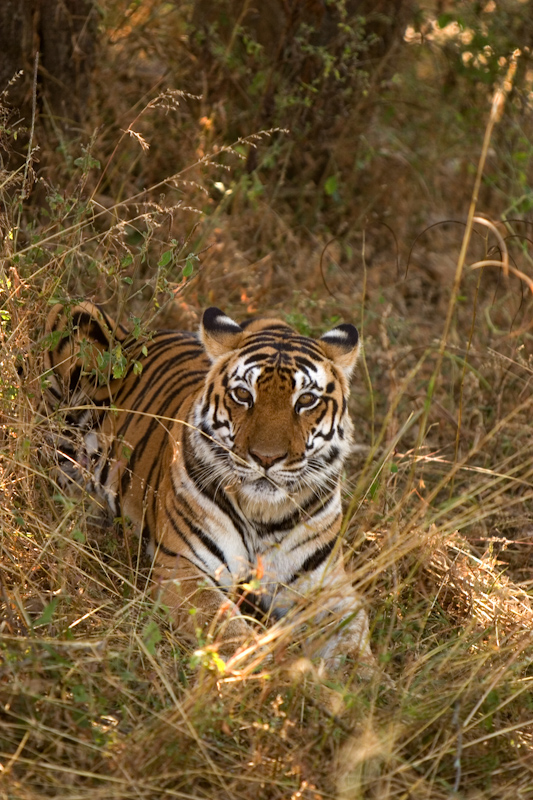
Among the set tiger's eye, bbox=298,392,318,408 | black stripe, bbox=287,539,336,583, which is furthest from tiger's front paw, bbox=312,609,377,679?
tiger's eye, bbox=298,392,318,408

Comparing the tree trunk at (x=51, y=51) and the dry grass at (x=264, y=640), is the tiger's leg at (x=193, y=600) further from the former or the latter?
the tree trunk at (x=51, y=51)

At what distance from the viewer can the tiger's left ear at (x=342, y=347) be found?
3.75 metres

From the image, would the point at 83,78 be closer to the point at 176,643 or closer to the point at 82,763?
the point at 176,643

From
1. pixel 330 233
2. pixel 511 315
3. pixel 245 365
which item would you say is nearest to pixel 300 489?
pixel 245 365

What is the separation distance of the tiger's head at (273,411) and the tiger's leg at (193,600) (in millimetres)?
326

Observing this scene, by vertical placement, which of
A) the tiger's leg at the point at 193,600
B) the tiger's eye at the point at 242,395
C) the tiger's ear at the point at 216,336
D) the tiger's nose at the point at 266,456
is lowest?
the tiger's leg at the point at 193,600

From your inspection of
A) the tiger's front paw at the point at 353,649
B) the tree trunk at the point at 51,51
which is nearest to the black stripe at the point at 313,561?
the tiger's front paw at the point at 353,649

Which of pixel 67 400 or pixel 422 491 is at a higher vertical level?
pixel 67 400

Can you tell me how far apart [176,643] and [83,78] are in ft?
11.6

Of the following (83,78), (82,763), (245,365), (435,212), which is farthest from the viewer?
(435,212)

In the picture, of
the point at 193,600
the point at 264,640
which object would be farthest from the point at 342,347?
the point at 264,640

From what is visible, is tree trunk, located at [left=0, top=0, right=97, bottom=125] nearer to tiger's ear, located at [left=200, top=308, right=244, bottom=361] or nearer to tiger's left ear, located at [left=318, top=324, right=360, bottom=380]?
tiger's ear, located at [left=200, top=308, right=244, bottom=361]

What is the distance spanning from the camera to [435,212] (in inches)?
288

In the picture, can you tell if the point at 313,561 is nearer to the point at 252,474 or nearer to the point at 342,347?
the point at 252,474
